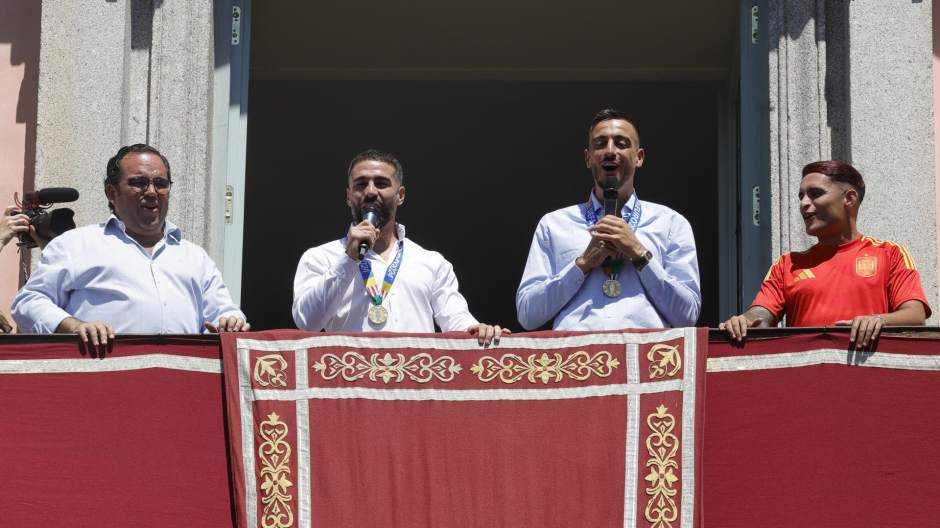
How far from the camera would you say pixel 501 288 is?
14.4m

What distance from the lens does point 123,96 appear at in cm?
718

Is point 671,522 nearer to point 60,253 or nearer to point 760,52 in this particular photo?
point 60,253

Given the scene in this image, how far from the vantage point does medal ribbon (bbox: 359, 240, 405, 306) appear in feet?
18.9

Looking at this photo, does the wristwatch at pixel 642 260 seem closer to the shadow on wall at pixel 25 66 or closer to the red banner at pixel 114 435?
the red banner at pixel 114 435

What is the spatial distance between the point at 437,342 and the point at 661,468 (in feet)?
3.15

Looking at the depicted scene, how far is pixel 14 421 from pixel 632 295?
7.96ft

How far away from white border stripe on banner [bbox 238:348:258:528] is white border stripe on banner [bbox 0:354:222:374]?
0.11 meters

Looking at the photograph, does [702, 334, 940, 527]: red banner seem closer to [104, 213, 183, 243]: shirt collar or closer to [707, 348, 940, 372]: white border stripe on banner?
[707, 348, 940, 372]: white border stripe on banner

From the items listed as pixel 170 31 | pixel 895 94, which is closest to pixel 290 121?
pixel 170 31

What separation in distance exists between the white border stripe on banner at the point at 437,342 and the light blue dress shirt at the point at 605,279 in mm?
248

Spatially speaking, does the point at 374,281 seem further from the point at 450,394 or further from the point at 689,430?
the point at 689,430

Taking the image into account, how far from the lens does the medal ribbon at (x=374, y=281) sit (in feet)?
18.9

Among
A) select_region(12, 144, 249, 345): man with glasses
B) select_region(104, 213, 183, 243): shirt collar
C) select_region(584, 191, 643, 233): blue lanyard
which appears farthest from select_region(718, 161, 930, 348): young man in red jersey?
select_region(104, 213, 183, 243): shirt collar

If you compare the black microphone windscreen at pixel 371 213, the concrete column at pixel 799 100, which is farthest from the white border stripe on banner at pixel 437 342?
the concrete column at pixel 799 100
